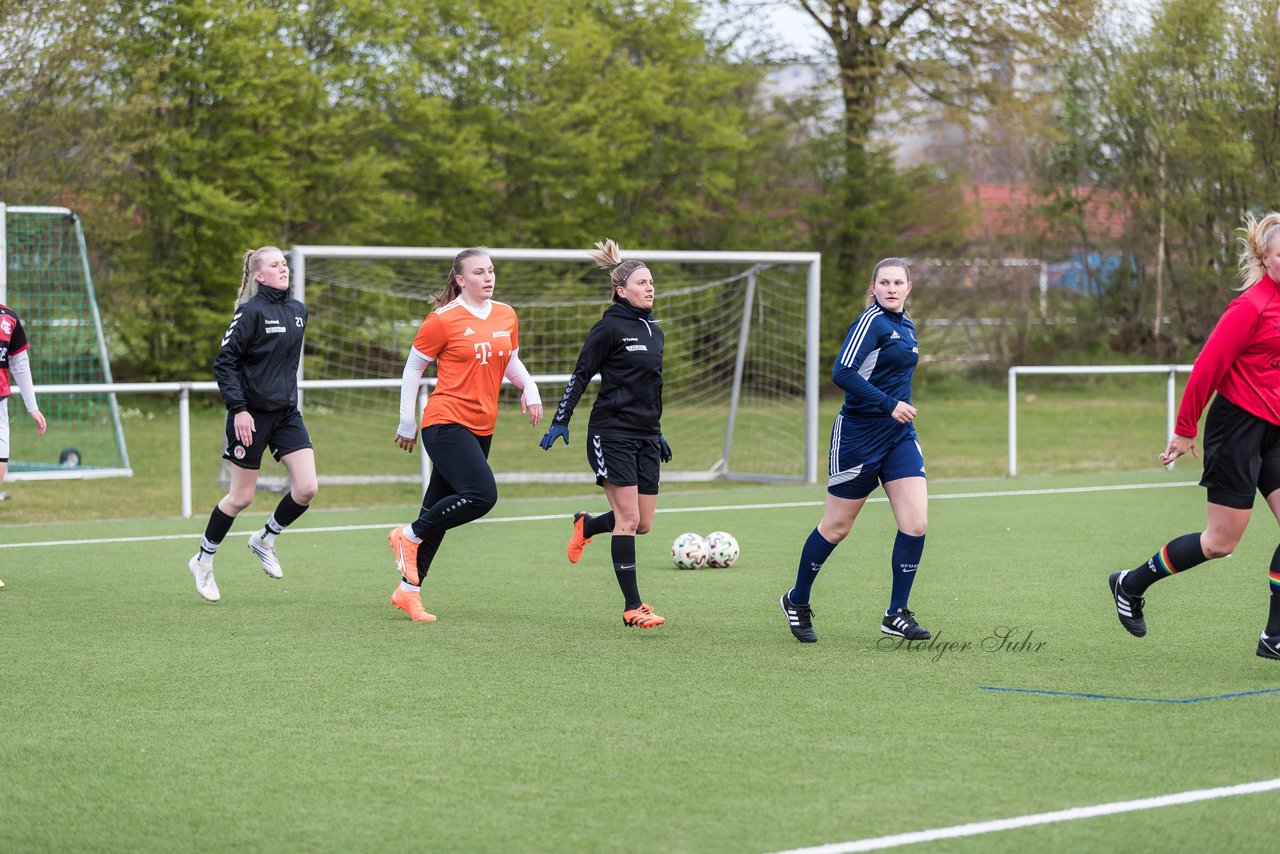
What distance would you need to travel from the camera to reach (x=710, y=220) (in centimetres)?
2864

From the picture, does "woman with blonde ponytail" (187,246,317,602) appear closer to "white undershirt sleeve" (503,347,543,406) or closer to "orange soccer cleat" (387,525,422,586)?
"orange soccer cleat" (387,525,422,586)

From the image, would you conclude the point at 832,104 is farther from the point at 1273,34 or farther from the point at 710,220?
the point at 1273,34

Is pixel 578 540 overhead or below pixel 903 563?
below

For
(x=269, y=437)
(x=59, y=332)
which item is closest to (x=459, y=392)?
(x=269, y=437)

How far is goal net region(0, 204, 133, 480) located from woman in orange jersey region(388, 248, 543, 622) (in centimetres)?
1060

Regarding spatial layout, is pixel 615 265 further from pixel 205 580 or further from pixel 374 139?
pixel 374 139

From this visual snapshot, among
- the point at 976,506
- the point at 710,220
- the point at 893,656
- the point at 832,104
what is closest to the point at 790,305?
the point at 976,506

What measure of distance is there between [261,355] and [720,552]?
3.16 metres

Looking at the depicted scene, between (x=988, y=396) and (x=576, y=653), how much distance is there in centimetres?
2237

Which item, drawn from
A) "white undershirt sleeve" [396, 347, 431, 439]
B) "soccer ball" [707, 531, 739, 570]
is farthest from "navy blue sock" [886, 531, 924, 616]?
"soccer ball" [707, 531, 739, 570]

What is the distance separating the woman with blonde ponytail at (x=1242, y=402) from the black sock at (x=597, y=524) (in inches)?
115

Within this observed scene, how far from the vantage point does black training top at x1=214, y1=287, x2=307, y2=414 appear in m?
8.01

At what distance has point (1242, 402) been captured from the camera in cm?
618

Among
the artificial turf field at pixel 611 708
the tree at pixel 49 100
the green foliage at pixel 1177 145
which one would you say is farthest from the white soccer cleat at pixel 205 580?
the green foliage at pixel 1177 145
